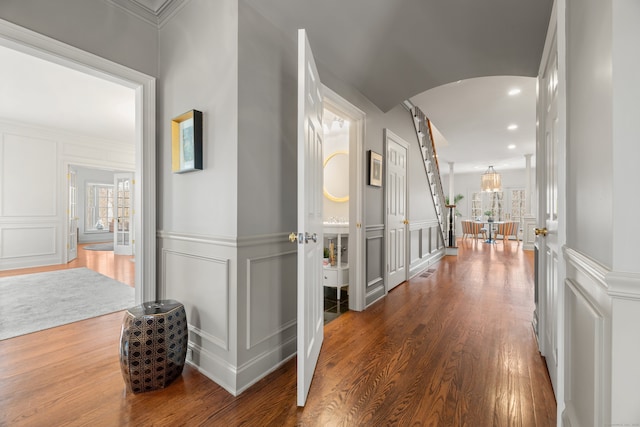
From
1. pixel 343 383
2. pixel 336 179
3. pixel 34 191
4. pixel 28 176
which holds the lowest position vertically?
pixel 343 383

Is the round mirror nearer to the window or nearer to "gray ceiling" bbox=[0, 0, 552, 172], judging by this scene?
"gray ceiling" bbox=[0, 0, 552, 172]

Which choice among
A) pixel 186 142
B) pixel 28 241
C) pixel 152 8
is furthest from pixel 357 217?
pixel 28 241

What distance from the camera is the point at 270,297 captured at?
6.31ft

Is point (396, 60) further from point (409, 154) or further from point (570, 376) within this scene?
point (570, 376)

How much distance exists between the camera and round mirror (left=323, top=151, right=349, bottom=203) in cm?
426

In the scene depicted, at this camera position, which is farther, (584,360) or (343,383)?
(343,383)

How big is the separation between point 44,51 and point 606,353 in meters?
Result: 2.98

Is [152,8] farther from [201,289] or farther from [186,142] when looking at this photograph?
[201,289]

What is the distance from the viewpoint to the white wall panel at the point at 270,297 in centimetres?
178

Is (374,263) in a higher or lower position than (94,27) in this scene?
lower

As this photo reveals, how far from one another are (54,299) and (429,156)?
20.3 ft

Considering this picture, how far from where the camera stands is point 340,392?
5.44ft

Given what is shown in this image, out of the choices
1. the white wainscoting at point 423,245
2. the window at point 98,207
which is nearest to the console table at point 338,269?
the white wainscoting at point 423,245

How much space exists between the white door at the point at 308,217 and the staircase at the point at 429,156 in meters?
3.22
